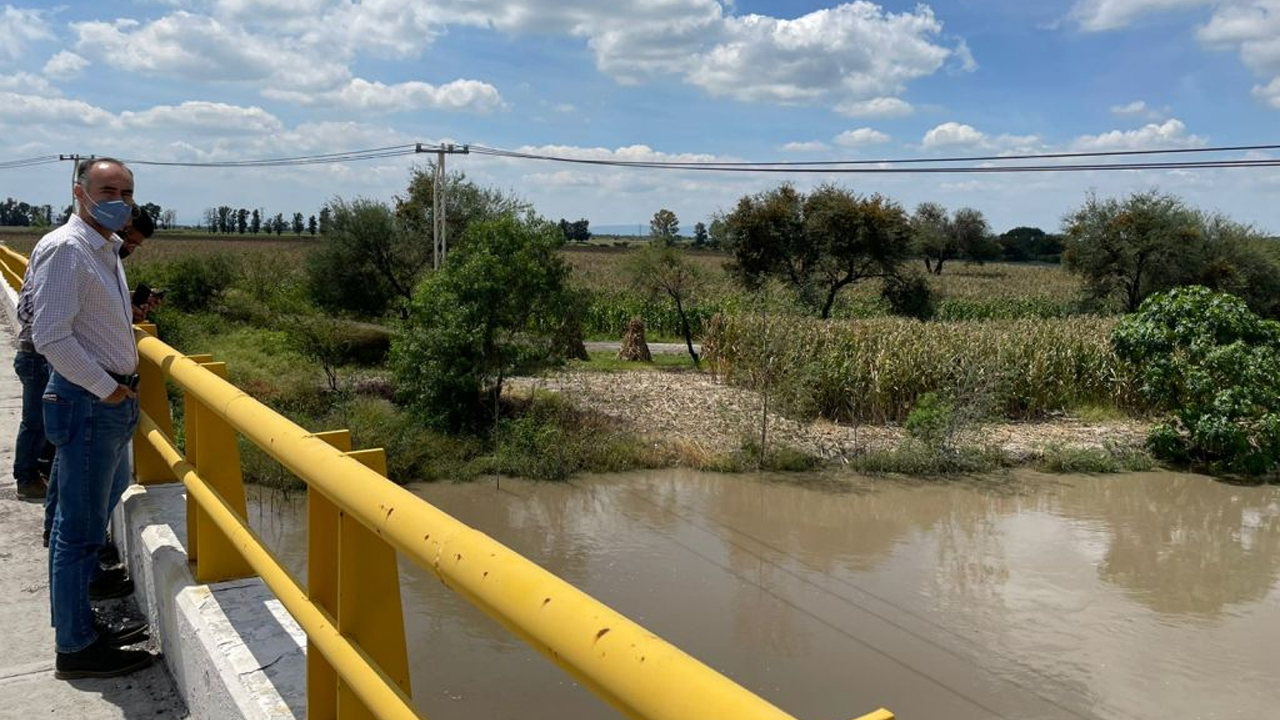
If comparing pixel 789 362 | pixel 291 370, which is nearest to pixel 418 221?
pixel 291 370

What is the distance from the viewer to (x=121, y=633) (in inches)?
127

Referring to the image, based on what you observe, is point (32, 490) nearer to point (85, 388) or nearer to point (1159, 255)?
point (85, 388)

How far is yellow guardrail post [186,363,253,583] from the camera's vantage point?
3.02 metres

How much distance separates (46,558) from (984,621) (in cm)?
806

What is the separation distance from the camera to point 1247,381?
14.6 meters

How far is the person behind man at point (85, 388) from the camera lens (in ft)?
10.1

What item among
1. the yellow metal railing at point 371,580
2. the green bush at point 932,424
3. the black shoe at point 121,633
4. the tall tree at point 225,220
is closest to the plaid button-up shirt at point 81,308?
the yellow metal railing at point 371,580

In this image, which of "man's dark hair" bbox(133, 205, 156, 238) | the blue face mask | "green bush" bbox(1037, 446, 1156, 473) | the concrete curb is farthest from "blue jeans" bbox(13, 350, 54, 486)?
"green bush" bbox(1037, 446, 1156, 473)

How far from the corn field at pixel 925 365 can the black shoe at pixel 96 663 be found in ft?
42.9

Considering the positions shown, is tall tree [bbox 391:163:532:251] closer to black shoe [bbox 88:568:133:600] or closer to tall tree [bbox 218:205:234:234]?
black shoe [bbox 88:568:133:600]

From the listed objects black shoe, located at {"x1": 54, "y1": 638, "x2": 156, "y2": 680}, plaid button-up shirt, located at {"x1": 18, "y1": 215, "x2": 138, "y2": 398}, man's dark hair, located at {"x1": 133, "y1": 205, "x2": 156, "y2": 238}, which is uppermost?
man's dark hair, located at {"x1": 133, "y1": 205, "x2": 156, "y2": 238}

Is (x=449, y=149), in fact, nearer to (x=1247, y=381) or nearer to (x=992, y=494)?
(x=992, y=494)

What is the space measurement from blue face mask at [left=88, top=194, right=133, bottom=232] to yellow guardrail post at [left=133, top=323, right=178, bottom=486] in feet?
2.34

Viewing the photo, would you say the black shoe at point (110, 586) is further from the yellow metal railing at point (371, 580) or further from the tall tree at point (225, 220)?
the tall tree at point (225, 220)
